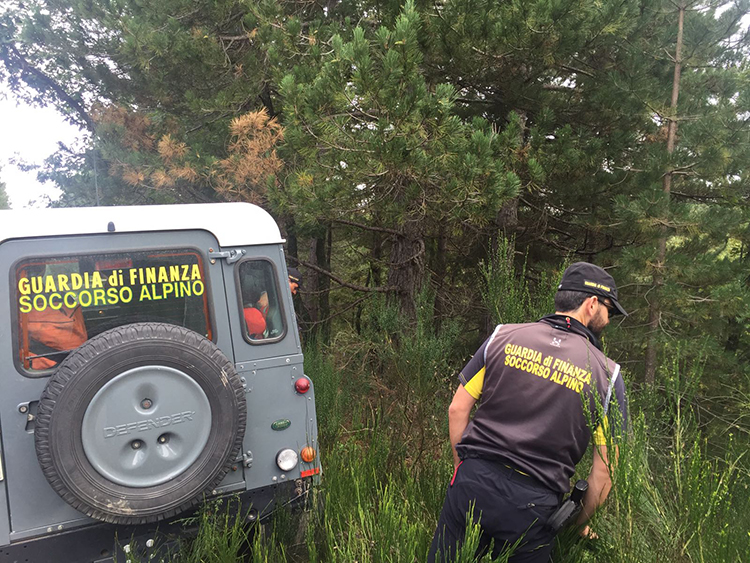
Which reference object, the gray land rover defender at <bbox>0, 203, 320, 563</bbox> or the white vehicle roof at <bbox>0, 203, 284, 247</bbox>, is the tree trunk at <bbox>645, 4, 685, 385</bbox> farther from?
the gray land rover defender at <bbox>0, 203, 320, 563</bbox>

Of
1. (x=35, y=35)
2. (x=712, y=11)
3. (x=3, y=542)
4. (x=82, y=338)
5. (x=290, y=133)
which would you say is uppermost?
(x=35, y=35)

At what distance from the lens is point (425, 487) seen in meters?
3.18

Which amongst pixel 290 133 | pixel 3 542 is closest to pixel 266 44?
pixel 290 133

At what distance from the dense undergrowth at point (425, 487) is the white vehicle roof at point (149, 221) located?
64.0 inches

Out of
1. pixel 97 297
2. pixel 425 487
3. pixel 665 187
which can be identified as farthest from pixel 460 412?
pixel 665 187

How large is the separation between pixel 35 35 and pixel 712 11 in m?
11.4

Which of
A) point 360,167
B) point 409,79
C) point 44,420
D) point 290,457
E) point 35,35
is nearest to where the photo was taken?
point 44,420

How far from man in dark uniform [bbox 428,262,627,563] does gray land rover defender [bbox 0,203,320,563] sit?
1.40 metres

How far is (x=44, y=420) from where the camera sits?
8.16 feet

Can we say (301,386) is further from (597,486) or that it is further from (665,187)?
(665,187)

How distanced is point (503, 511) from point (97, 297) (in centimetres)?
Answer: 247

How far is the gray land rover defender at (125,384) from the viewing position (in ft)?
A: 8.50

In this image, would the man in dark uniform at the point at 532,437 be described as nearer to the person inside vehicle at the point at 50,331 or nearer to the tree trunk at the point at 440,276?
the person inside vehicle at the point at 50,331

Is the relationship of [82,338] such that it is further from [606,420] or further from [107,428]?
[606,420]
